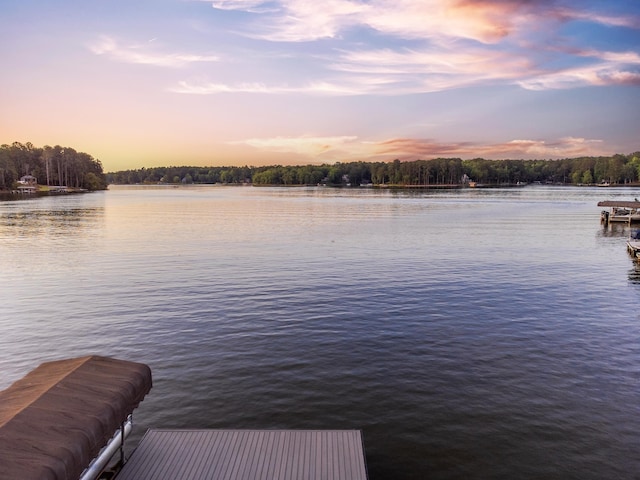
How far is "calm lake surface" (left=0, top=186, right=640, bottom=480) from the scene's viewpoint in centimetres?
1762

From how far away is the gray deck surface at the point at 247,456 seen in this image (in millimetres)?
13536

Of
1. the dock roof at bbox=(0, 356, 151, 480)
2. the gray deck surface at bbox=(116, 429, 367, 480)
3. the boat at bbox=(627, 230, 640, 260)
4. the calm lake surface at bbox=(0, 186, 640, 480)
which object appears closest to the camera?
the dock roof at bbox=(0, 356, 151, 480)

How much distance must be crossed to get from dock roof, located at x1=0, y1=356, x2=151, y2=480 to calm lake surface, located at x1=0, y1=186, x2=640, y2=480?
5.58m

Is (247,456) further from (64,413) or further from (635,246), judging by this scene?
(635,246)

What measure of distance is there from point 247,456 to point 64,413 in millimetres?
5560

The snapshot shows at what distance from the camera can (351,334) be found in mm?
28062

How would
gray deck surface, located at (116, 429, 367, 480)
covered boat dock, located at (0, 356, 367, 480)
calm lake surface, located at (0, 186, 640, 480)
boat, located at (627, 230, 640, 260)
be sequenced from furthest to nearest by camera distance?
1. boat, located at (627, 230, 640, 260)
2. calm lake surface, located at (0, 186, 640, 480)
3. gray deck surface, located at (116, 429, 367, 480)
4. covered boat dock, located at (0, 356, 367, 480)

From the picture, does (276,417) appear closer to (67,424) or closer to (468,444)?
(468,444)

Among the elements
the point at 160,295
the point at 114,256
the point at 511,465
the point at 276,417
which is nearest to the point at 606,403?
the point at 511,465

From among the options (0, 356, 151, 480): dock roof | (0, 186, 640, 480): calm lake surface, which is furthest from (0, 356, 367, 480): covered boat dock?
(0, 186, 640, 480): calm lake surface

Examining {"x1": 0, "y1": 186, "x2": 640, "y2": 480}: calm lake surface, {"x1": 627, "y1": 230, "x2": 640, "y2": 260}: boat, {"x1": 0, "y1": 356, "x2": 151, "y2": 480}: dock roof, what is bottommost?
{"x1": 0, "y1": 186, "x2": 640, "y2": 480}: calm lake surface

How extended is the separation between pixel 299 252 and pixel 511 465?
43816mm

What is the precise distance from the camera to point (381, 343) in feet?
87.3

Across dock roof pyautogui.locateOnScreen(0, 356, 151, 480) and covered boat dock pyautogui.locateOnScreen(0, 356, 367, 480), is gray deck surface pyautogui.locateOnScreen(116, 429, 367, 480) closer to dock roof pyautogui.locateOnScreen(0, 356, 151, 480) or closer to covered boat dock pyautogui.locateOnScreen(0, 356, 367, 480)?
covered boat dock pyautogui.locateOnScreen(0, 356, 367, 480)
